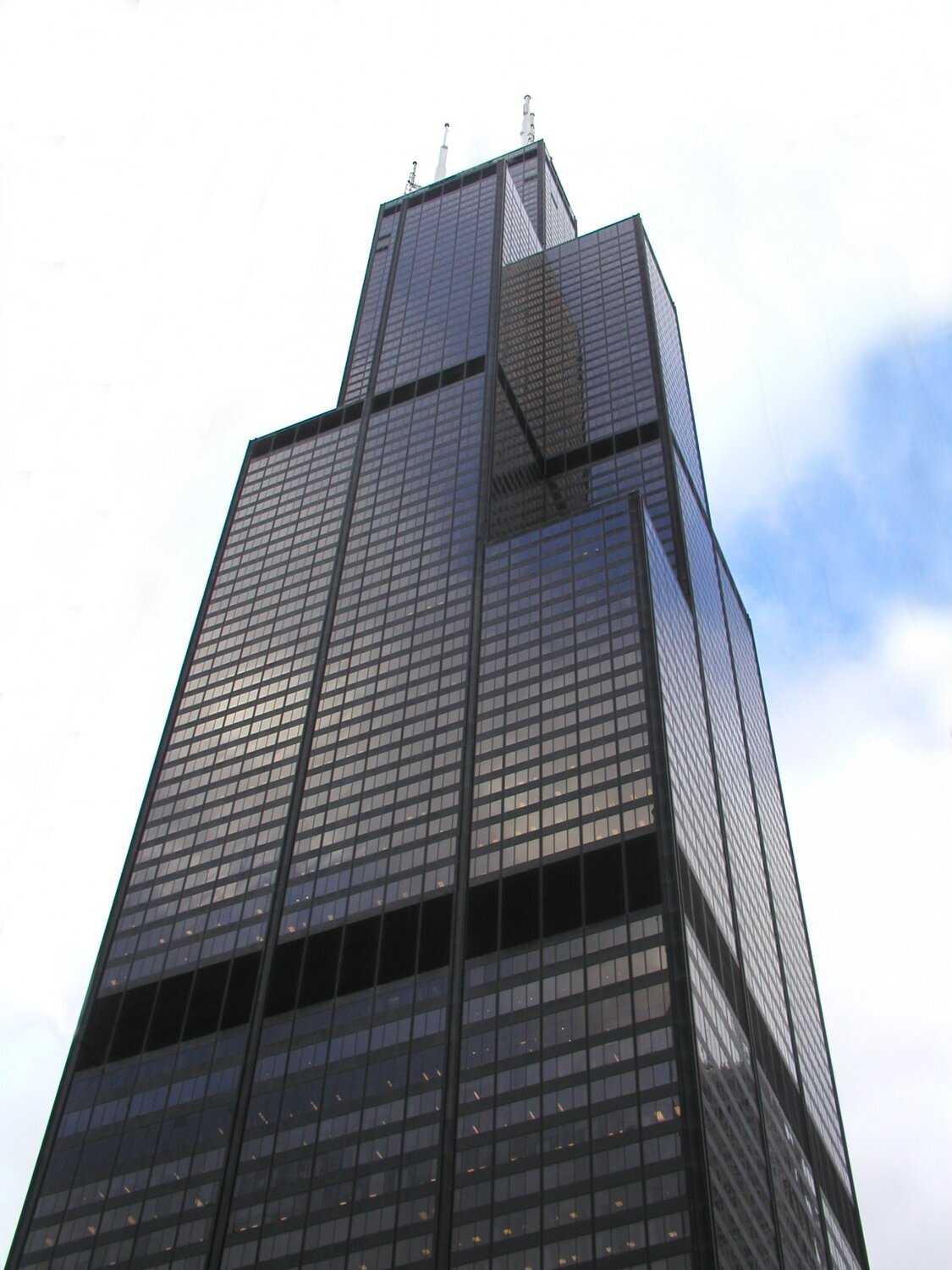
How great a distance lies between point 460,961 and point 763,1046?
3421 cm

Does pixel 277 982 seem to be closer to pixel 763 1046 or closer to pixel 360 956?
pixel 360 956

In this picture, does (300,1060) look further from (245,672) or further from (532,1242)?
(245,672)

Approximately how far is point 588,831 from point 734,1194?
124 ft

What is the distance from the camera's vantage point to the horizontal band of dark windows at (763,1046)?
134375 mm

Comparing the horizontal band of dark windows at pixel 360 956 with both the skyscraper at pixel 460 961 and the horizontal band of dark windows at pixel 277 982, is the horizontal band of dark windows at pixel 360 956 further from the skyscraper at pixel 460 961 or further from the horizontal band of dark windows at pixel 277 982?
the skyscraper at pixel 460 961

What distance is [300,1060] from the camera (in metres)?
134

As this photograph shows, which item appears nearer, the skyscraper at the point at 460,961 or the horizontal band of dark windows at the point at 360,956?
the skyscraper at the point at 460,961

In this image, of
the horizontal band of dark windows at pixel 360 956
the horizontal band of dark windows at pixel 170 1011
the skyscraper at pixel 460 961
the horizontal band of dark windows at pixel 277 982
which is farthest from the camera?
the horizontal band of dark windows at pixel 170 1011

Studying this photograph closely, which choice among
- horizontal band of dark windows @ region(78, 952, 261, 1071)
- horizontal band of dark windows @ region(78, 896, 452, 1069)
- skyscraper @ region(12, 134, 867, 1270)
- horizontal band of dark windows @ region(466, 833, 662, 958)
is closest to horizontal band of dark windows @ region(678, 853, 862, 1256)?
skyscraper @ region(12, 134, 867, 1270)

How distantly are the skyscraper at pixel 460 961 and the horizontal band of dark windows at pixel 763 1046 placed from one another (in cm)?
67

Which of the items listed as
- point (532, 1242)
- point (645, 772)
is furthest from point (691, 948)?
point (532, 1242)

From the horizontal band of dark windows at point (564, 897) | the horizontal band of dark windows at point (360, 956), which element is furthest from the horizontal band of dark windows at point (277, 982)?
the horizontal band of dark windows at point (564, 897)

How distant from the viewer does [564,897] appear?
134000 mm

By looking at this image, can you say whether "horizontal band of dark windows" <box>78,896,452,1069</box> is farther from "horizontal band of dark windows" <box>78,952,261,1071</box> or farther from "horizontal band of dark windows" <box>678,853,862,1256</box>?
"horizontal band of dark windows" <box>678,853,862,1256</box>
